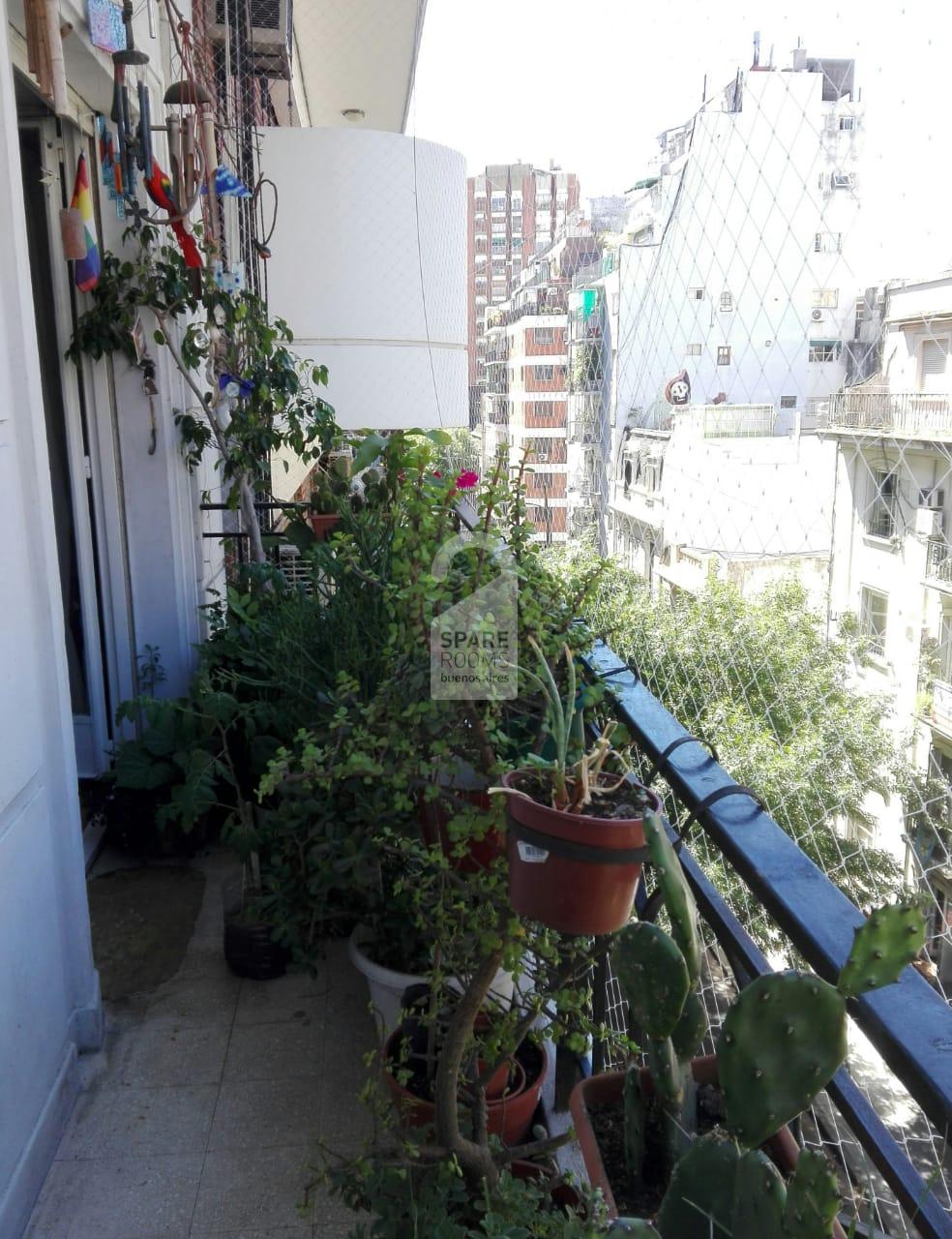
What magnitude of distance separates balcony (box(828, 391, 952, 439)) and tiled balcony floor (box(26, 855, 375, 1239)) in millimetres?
1731

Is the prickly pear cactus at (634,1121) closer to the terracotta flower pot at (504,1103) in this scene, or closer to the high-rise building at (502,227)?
the terracotta flower pot at (504,1103)

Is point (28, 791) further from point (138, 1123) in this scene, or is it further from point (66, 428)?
point (66, 428)

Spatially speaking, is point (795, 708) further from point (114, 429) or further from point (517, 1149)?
point (114, 429)

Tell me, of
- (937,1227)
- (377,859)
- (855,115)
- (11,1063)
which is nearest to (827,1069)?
(937,1227)

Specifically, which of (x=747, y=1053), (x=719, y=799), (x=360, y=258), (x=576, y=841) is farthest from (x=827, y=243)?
(x=360, y=258)

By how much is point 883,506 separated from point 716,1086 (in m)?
1.45

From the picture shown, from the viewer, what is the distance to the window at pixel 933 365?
1.89 meters

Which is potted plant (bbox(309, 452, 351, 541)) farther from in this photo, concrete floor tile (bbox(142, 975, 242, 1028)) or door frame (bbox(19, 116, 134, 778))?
concrete floor tile (bbox(142, 975, 242, 1028))

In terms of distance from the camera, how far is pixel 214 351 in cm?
354

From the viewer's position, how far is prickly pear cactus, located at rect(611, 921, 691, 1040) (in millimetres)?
934

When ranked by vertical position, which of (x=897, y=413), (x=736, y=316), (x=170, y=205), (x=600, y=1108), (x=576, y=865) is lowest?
(x=600, y=1108)

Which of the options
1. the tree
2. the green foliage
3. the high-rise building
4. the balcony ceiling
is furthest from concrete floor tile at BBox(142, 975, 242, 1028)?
the balcony ceiling

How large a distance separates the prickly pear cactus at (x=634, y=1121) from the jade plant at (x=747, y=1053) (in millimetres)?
49

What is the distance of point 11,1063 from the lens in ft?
5.15
